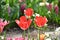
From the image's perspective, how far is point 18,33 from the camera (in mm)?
4914

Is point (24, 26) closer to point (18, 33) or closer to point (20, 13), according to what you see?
point (18, 33)

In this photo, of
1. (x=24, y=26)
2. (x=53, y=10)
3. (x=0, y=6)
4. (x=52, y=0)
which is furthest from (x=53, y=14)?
(x=24, y=26)

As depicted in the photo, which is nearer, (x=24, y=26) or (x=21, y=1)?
(x=24, y=26)

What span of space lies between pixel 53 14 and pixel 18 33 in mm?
928

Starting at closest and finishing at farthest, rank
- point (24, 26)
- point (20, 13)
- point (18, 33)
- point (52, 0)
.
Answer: point (24, 26), point (18, 33), point (20, 13), point (52, 0)

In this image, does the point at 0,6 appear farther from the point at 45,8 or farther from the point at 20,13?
the point at 45,8

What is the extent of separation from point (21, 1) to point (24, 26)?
2.89 m

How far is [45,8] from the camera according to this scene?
5586mm

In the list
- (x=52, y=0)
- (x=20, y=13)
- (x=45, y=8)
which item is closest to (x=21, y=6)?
(x=20, y=13)

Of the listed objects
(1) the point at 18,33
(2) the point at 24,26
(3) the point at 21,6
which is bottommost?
(1) the point at 18,33

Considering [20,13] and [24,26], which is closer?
[24,26]

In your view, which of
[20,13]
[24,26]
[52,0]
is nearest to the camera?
[24,26]

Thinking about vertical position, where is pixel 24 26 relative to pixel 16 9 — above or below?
above

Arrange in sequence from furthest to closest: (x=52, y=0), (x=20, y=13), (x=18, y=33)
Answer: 1. (x=52, y=0)
2. (x=20, y=13)
3. (x=18, y=33)
